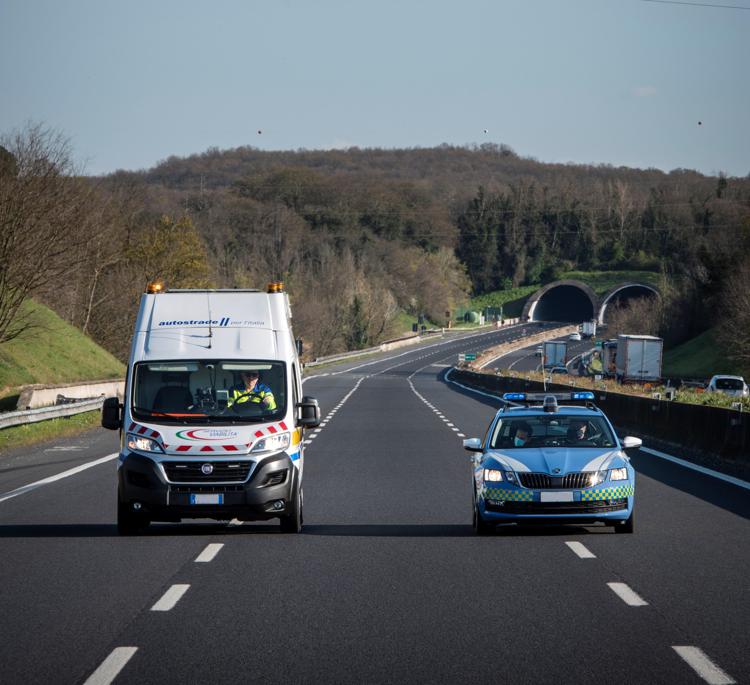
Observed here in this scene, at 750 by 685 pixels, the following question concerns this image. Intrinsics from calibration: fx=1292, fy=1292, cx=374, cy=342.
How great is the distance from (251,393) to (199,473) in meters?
1.26

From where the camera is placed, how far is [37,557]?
12156mm

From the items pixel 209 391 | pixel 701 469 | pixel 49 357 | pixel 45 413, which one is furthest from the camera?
pixel 49 357

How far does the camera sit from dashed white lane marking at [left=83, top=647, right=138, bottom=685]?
23.9ft

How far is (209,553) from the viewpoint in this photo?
12.5 metres

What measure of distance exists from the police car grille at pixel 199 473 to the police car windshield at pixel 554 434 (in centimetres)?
299

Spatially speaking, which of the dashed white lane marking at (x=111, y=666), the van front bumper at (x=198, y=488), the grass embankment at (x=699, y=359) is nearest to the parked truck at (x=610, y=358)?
the grass embankment at (x=699, y=359)

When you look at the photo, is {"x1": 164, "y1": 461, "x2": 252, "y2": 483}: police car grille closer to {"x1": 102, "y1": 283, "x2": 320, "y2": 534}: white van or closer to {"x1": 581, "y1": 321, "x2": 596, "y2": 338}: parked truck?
{"x1": 102, "y1": 283, "x2": 320, "y2": 534}: white van

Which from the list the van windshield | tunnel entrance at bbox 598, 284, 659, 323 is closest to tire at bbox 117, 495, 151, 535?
the van windshield

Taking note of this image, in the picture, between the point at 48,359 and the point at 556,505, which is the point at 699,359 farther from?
the point at 556,505

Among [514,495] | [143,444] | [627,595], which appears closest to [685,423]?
[514,495]

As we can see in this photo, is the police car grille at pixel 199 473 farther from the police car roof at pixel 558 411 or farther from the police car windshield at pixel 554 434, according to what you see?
the police car roof at pixel 558 411

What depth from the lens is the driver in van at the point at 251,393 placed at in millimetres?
14148

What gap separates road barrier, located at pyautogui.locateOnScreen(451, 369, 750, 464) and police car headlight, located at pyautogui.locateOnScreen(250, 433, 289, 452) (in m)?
10.9

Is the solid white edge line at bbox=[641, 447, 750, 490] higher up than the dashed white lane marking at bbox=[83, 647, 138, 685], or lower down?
lower down
